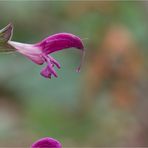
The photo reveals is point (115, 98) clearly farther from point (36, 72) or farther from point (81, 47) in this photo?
point (81, 47)

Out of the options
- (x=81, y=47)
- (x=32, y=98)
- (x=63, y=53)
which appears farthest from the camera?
(x=63, y=53)

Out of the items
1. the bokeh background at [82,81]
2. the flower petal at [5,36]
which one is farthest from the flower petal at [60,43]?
the bokeh background at [82,81]

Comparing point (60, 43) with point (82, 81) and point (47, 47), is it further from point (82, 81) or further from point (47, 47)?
point (82, 81)

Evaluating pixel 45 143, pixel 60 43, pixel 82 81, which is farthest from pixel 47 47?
pixel 82 81

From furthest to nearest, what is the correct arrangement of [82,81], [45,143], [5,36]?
[82,81] → [45,143] → [5,36]

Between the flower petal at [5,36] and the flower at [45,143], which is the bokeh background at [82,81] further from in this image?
the flower petal at [5,36]

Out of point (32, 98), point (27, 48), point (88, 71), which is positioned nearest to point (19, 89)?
point (32, 98)

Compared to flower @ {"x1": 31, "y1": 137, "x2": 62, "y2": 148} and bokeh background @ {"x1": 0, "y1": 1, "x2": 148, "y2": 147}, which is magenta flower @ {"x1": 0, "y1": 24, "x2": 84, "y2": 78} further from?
bokeh background @ {"x1": 0, "y1": 1, "x2": 148, "y2": 147}

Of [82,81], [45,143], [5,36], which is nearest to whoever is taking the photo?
[5,36]

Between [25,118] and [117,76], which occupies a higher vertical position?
[117,76]
